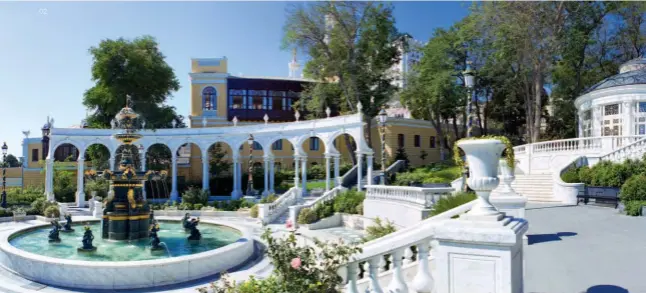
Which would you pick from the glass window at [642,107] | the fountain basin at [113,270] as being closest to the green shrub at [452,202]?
the fountain basin at [113,270]

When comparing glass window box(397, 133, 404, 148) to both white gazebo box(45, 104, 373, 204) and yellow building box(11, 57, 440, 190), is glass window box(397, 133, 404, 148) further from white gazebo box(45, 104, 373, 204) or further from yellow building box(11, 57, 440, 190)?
white gazebo box(45, 104, 373, 204)

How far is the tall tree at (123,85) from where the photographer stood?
3675cm

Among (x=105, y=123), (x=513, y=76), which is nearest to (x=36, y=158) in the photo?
(x=105, y=123)

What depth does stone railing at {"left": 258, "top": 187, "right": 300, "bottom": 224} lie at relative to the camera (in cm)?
2177

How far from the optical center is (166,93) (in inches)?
1613

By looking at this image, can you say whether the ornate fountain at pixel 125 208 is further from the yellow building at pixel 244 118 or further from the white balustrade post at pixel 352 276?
the yellow building at pixel 244 118

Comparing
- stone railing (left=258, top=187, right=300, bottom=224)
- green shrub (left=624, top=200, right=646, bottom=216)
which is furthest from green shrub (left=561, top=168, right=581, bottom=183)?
stone railing (left=258, top=187, right=300, bottom=224)

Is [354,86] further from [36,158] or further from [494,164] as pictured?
[36,158]

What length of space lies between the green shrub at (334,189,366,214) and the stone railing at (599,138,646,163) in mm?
11582

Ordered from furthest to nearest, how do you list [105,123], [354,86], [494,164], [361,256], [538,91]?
[105,123]
[354,86]
[538,91]
[361,256]
[494,164]

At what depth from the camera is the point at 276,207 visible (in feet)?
75.5

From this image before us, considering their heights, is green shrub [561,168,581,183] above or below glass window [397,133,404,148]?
below

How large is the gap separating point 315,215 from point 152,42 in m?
28.6

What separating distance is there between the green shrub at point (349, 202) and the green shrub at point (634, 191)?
1070 cm
